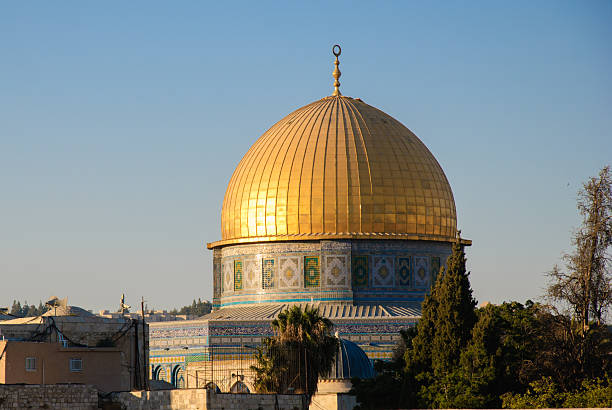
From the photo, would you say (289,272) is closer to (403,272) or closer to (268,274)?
(268,274)

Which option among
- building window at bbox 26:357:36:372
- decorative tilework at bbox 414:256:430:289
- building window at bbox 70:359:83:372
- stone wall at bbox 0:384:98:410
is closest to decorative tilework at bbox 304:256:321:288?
decorative tilework at bbox 414:256:430:289

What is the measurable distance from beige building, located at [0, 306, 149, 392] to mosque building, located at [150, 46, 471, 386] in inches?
328

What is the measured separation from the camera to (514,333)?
29.2 meters

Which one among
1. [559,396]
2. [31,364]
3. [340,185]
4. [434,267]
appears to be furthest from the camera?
[434,267]

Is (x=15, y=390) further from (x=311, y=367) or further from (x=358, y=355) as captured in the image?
(x=358, y=355)

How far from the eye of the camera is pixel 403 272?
135ft

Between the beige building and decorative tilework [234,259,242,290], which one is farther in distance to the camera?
decorative tilework [234,259,242,290]

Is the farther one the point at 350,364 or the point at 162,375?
the point at 162,375

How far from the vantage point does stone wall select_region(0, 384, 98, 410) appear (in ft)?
85.1

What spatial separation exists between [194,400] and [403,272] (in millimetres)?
15529

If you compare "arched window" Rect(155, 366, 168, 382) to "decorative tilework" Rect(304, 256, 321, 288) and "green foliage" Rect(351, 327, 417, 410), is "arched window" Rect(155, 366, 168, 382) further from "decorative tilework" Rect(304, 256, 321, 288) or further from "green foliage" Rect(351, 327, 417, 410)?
"green foliage" Rect(351, 327, 417, 410)

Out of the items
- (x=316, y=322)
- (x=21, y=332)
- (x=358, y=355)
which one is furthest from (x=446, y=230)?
(x=21, y=332)

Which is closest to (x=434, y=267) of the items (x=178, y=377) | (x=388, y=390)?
(x=178, y=377)

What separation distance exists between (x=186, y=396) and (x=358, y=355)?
11145 millimetres
